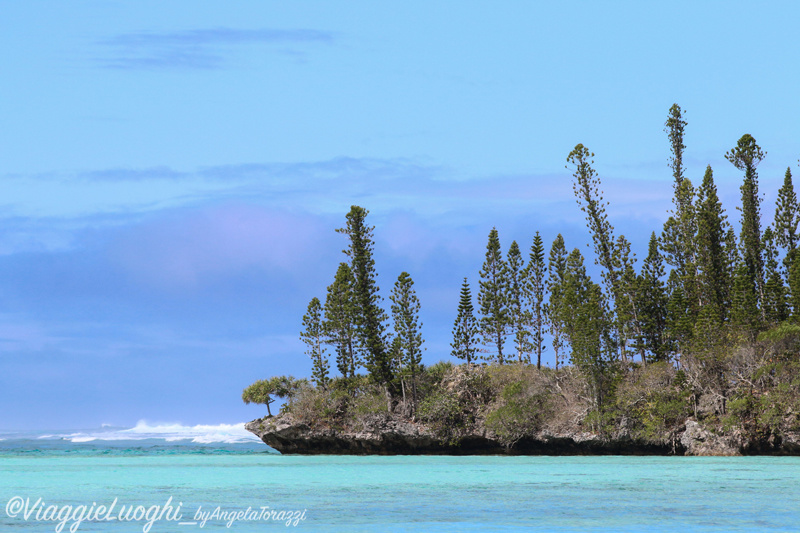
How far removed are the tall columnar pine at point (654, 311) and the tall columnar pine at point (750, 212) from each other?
18.4 ft

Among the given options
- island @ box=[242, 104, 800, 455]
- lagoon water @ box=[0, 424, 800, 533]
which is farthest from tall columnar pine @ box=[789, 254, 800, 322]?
lagoon water @ box=[0, 424, 800, 533]

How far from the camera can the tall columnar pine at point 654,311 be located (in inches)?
2157

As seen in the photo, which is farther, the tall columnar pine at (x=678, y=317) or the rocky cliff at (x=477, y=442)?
the tall columnar pine at (x=678, y=317)

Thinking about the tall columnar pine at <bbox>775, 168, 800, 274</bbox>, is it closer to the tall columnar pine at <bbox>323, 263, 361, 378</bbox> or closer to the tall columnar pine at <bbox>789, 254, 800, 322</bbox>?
the tall columnar pine at <bbox>789, 254, 800, 322</bbox>

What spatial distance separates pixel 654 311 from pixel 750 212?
9069mm

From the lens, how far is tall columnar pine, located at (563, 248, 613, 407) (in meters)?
50.5

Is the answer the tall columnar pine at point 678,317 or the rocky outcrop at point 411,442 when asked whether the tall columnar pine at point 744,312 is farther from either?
the rocky outcrop at point 411,442

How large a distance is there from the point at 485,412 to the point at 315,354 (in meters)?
13.9

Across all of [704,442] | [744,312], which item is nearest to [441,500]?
[704,442]

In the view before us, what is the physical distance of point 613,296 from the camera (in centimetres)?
5562

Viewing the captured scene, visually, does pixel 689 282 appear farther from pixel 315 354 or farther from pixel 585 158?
pixel 315 354

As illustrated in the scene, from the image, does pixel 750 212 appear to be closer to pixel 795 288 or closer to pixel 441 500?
pixel 795 288

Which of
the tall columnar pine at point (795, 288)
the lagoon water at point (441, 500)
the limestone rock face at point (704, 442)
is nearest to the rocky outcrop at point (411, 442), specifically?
the limestone rock face at point (704, 442)

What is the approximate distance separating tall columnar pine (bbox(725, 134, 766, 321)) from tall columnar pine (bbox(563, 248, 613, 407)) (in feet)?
32.5
